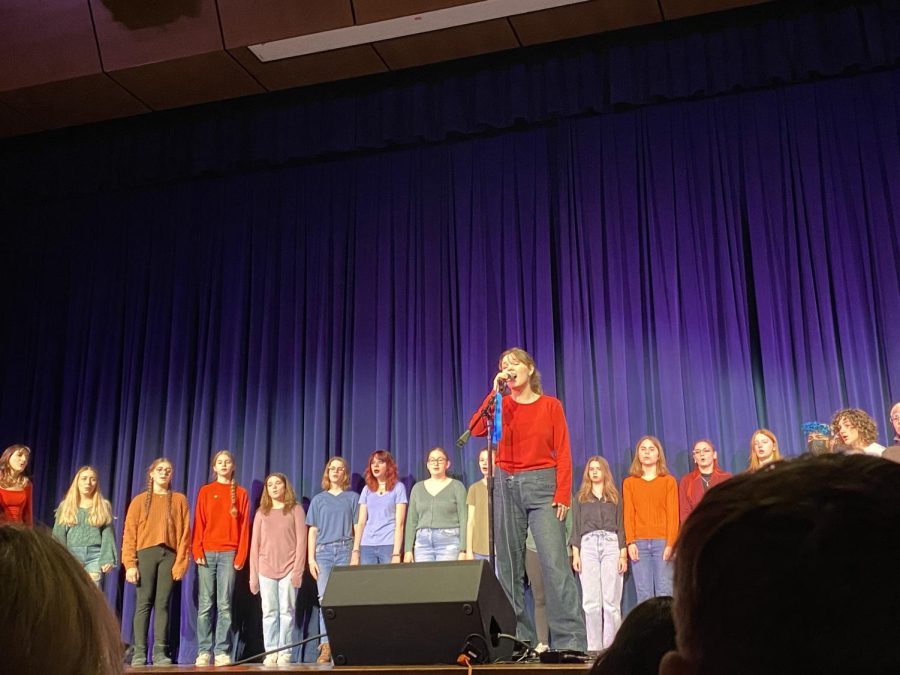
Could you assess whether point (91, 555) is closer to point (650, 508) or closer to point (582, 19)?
point (650, 508)

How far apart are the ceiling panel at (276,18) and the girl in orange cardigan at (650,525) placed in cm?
404

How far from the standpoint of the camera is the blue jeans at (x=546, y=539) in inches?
206

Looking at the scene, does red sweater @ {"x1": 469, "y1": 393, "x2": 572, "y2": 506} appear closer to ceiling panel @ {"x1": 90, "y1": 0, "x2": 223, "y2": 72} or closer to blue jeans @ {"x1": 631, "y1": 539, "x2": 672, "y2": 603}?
blue jeans @ {"x1": 631, "y1": 539, "x2": 672, "y2": 603}

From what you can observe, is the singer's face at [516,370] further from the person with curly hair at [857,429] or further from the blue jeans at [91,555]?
the blue jeans at [91,555]

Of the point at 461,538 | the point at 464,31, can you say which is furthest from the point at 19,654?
the point at 464,31

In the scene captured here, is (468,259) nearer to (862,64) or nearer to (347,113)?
(347,113)

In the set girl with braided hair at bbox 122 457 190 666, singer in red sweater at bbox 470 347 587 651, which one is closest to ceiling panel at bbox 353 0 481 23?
singer in red sweater at bbox 470 347 587 651

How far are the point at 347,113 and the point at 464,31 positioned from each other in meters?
1.49

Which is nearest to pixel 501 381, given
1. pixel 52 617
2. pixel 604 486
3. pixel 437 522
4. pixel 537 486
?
pixel 537 486

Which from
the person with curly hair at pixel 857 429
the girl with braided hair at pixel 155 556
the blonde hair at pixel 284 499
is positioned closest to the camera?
the person with curly hair at pixel 857 429

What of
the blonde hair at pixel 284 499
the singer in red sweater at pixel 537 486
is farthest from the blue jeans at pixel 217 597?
the singer in red sweater at pixel 537 486

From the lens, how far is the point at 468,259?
8.40m

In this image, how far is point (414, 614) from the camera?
2.90 m

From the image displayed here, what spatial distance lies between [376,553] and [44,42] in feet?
15.6
